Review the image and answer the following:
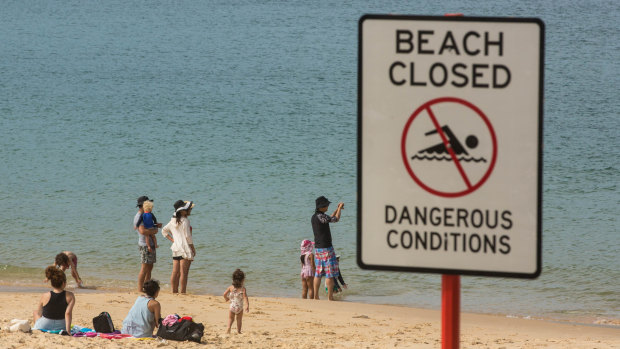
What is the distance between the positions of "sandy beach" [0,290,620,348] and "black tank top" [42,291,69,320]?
0.31 m

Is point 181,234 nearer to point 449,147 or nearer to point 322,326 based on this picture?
point 322,326

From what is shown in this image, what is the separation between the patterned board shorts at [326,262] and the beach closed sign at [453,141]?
1277cm

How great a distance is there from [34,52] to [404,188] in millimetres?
63167

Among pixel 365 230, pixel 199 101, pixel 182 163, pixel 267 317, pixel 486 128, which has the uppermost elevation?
pixel 199 101

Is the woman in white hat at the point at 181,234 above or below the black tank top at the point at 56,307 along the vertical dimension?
above

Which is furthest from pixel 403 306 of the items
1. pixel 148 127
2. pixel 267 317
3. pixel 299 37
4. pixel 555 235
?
pixel 299 37

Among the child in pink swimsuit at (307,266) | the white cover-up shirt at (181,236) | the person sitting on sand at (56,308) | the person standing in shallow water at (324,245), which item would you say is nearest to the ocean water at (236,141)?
the child in pink swimsuit at (307,266)

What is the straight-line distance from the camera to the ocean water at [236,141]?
21219 mm

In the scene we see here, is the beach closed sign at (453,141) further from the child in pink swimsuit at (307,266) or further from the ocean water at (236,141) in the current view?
the ocean water at (236,141)

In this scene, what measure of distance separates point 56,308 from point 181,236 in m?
4.64

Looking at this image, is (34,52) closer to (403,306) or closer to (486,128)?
(403,306)

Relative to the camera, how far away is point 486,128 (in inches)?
96.4

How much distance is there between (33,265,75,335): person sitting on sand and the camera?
10.6 m

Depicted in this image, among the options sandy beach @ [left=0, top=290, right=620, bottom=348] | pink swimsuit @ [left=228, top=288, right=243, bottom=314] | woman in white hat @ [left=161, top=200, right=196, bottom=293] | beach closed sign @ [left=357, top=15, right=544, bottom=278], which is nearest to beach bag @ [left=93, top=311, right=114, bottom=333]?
sandy beach @ [left=0, top=290, right=620, bottom=348]
